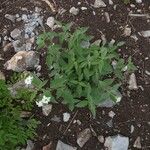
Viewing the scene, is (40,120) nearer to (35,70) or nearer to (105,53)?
(35,70)

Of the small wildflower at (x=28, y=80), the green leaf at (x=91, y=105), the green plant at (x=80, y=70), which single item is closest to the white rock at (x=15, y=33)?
the green plant at (x=80, y=70)

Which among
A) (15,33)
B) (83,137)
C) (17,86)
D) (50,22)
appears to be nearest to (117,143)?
(83,137)

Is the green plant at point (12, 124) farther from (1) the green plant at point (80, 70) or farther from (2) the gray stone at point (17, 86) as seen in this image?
(1) the green plant at point (80, 70)

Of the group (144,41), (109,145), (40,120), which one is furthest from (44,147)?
(144,41)

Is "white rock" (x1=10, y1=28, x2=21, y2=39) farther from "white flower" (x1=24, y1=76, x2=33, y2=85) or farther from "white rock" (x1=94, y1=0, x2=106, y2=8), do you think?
"white rock" (x1=94, y1=0, x2=106, y2=8)

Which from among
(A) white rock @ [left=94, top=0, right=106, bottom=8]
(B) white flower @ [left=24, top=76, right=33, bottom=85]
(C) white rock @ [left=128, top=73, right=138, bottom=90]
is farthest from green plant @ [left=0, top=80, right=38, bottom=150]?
(A) white rock @ [left=94, top=0, right=106, bottom=8]

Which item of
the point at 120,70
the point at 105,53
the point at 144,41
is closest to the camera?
the point at 105,53

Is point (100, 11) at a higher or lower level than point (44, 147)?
higher
